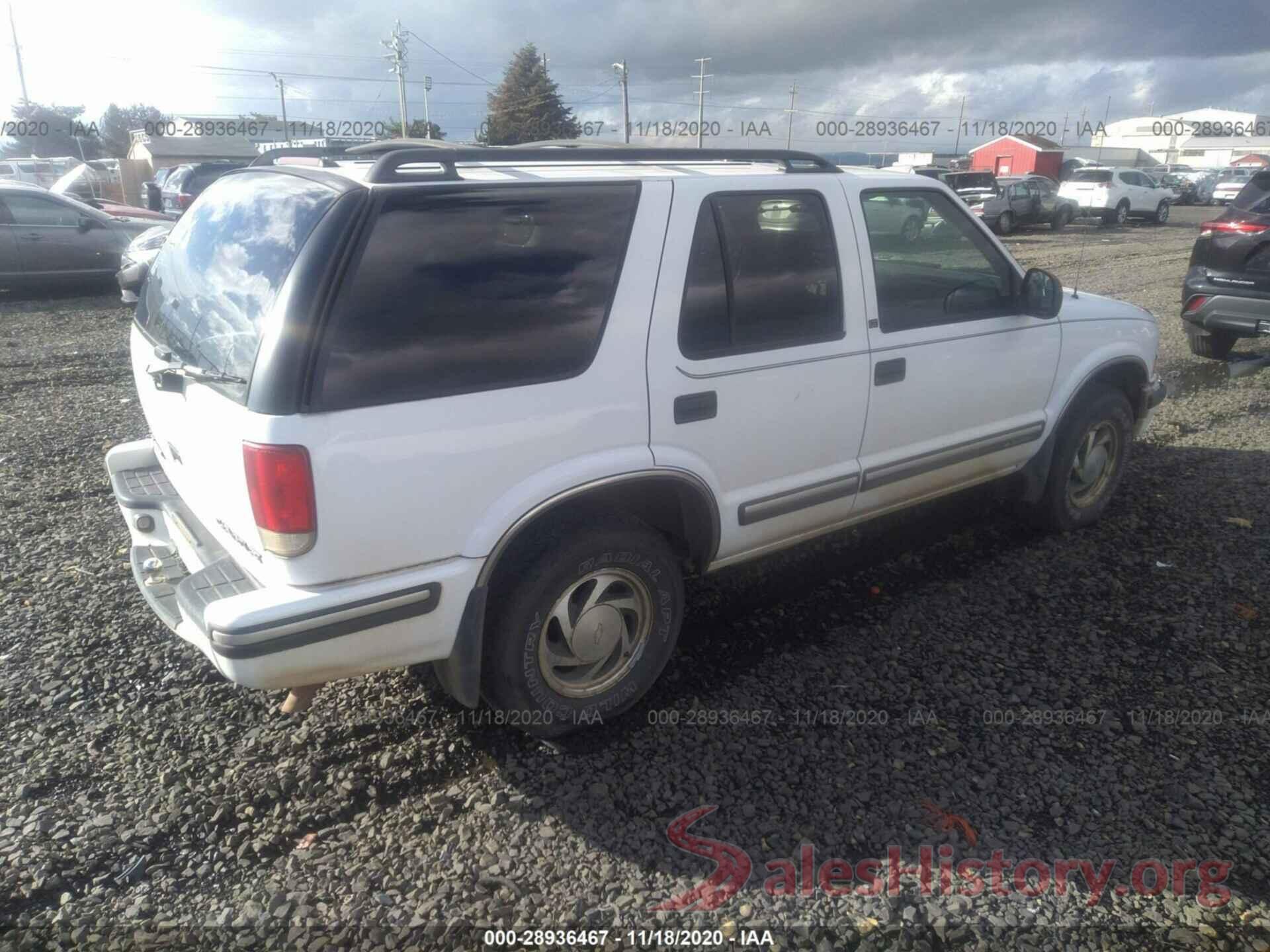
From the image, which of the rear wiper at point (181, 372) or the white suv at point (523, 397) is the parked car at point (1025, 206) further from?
the rear wiper at point (181, 372)

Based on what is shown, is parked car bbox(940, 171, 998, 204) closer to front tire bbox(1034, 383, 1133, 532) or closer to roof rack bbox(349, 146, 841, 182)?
front tire bbox(1034, 383, 1133, 532)

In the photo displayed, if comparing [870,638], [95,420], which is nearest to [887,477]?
[870,638]

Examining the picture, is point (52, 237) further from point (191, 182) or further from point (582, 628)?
point (582, 628)

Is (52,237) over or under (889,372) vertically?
over

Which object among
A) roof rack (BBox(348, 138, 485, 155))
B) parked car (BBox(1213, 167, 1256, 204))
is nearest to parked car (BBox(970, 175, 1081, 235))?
parked car (BBox(1213, 167, 1256, 204))

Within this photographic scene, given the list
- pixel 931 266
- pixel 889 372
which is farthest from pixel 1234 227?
pixel 889 372

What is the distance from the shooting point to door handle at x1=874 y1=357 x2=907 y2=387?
11.9 feet

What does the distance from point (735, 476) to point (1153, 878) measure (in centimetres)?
175

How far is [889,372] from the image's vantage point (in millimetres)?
3670

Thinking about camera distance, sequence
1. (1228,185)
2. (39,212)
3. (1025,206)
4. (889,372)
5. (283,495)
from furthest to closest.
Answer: (1228,185), (1025,206), (39,212), (889,372), (283,495)

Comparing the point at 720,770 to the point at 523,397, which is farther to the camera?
the point at 720,770

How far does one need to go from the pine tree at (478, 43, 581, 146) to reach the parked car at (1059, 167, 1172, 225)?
34732 millimetres

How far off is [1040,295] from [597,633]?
8.52 ft

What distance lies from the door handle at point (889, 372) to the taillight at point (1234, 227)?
5.94m
